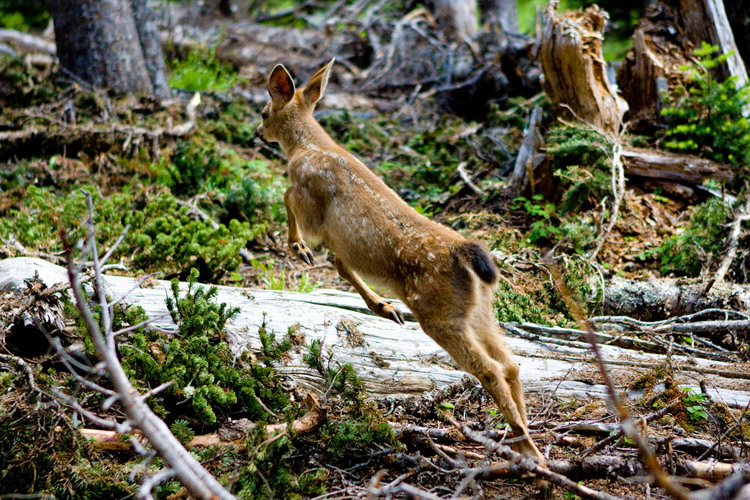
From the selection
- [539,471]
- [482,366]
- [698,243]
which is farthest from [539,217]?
[539,471]

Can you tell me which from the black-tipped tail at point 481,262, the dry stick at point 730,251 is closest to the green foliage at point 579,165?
the dry stick at point 730,251

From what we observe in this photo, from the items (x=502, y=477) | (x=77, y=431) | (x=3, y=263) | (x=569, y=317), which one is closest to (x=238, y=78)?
(x=3, y=263)

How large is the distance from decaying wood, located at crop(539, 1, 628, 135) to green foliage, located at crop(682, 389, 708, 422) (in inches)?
148

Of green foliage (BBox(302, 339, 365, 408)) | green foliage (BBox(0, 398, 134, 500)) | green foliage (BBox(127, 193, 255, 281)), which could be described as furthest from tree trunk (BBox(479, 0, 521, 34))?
green foliage (BBox(0, 398, 134, 500))

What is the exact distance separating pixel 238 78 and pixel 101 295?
9.68 m

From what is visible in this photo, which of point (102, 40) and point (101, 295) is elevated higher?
point (102, 40)

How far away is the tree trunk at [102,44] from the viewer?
8906 mm

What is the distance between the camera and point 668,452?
3879 mm

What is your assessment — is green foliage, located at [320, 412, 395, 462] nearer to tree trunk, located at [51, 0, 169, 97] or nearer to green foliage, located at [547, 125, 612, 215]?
green foliage, located at [547, 125, 612, 215]

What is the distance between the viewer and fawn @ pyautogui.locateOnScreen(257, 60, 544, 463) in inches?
154

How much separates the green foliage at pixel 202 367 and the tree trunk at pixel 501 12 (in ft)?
38.4

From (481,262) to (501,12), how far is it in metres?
12.2

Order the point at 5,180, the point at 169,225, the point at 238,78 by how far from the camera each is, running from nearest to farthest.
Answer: the point at 169,225, the point at 5,180, the point at 238,78

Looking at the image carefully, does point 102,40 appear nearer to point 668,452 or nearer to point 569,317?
point 569,317
